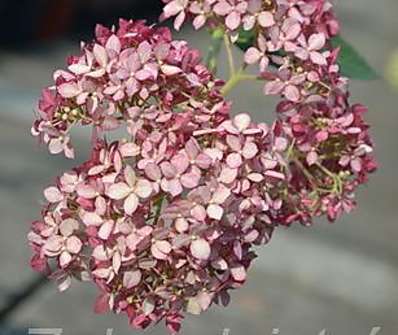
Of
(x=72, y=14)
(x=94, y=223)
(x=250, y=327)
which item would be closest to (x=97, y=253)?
(x=94, y=223)

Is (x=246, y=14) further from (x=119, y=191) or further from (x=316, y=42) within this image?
(x=119, y=191)

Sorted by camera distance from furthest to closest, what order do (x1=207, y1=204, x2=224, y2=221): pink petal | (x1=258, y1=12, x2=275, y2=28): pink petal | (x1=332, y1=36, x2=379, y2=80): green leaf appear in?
1. (x1=332, y1=36, x2=379, y2=80): green leaf
2. (x1=258, y1=12, x2=275, y2=28): pink petal
3. (x1=207, y1=204, x2=224, y2=221): pink petal

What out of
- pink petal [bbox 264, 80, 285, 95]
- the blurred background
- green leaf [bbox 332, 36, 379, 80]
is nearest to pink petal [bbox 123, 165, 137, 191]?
pink petal [bbox 264, 80, 285, 95]

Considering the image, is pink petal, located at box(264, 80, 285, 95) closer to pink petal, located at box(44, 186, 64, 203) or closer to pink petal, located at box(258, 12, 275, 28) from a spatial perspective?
pink petal, located at box(258, 12, 275, 28)

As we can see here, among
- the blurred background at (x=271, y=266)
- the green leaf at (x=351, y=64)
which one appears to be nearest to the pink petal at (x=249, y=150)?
the green leaf at (x=351, y=64)

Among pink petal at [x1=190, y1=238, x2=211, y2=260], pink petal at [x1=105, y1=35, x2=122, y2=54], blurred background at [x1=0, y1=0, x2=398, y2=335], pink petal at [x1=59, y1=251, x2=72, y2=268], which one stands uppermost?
blurred background at [x1=0, y1=0, x2=398, y2=335]
